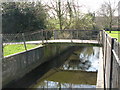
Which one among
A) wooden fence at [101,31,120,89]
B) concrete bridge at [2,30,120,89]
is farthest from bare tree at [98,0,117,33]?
wooden fence at [101,31,120,89]

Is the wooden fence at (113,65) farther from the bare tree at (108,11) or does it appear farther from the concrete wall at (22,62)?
the bare tree at (108,11)

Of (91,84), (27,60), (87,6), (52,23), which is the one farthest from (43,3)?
(91,84)

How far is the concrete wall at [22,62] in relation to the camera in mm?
6540

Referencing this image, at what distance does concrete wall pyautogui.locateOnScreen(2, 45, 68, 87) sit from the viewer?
6.54 m

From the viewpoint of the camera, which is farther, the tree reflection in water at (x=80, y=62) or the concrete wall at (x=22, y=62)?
the tree reflection in water at (x=80, y=62)

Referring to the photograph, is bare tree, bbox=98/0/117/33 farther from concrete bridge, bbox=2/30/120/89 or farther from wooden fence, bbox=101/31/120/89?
wooden fence, bbox=101/31/120/89

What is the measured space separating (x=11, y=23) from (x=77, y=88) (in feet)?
38.1

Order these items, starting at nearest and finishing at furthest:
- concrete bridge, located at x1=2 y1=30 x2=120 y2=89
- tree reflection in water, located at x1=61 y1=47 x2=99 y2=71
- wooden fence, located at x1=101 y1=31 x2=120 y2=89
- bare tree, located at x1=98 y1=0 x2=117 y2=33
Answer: wooden fence, located at x1=101 y1=31 x2=120 y2=89 → concrete bridge, located at x1=2 y1=30 x2=120 y2=89 → tree reflection in water, located at x1=61 y1=47 x2=99 y2=71 → bare tree, located at x1=98 y1=0 x2=117 y2=33

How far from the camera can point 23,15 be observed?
16578mm

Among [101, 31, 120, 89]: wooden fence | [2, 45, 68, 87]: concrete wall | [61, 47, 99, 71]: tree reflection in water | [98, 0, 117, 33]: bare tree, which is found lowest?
[61, 47, 99, 71]: tree reflection in water

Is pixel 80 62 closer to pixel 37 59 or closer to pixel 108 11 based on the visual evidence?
pixel 37 59

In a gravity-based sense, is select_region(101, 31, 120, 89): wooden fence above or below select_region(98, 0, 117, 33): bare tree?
below

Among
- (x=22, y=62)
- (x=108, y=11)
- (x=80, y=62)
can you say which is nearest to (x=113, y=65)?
(x=22, y=62)

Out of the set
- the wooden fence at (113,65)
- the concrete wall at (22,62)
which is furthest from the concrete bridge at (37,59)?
the wooden fence at (113,65)
